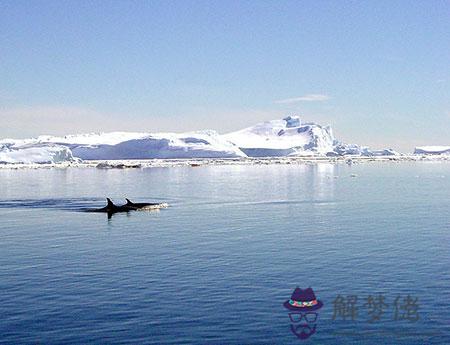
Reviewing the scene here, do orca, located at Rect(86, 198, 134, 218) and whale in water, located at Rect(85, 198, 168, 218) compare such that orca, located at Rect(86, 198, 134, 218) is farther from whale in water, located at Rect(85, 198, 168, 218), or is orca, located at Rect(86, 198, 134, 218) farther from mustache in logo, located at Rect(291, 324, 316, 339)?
mustache in logo, located at Rect(291, 324, 316, 339)

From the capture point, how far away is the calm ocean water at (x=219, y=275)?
92.2ft

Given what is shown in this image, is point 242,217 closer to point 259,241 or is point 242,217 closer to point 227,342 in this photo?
point 259,241

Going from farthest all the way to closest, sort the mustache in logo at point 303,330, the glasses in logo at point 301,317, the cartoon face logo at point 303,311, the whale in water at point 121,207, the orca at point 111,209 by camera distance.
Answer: the whale in water at point 121,207 < the orca at point 111,209 < the glasses in logo at point 301,317 < the cartoon face logo at point 303,311 < the mustache in logo at point 303,330

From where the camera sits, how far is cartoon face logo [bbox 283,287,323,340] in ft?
91.9

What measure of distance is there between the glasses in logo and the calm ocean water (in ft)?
1.50

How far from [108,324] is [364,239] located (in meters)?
31.3

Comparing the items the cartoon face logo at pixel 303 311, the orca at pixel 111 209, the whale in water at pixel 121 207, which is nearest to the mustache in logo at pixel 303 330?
the cartoon face logo at pixel 303 311

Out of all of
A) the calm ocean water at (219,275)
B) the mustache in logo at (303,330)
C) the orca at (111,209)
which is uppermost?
the orca at (111,209)

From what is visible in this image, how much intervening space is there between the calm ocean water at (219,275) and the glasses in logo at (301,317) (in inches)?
18.0

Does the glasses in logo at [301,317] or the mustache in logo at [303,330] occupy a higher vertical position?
the glasses in logo at [301,317]

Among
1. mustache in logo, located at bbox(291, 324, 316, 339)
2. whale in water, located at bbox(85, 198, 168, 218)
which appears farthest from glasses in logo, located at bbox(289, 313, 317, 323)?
whale in water, located at bbox(85, 198, 168, 218)

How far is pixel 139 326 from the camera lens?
28625 mm

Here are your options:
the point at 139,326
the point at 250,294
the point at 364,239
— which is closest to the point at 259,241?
the point at 364,239

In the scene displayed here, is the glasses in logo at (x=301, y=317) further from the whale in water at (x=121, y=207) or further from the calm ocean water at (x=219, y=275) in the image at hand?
the whale in water at (x=121, y=207)
